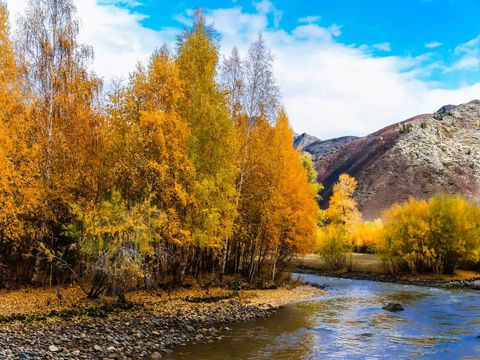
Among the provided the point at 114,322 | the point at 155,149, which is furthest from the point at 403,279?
the point at 114,322

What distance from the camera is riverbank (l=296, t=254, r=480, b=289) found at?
37.8 metres

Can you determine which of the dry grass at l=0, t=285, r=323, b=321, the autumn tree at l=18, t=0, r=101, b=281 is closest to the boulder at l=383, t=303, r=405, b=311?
the dry grass at l=0, t=285, r=323, b=321

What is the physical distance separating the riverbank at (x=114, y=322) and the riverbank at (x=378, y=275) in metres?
21.4

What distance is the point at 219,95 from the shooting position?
79.8ft

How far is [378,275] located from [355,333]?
28.9 meters

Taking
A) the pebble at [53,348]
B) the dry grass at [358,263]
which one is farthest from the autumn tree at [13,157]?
the dry grass at [358,263]

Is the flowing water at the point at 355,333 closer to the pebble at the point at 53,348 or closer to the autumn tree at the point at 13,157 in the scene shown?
the pebble at the point at 53,348

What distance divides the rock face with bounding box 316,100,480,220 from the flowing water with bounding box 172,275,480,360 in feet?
275

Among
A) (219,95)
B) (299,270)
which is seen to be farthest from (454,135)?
(219,95)

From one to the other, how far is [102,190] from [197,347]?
35.0 ft

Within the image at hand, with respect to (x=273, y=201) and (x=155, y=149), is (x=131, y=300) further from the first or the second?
(x=273, y=201)

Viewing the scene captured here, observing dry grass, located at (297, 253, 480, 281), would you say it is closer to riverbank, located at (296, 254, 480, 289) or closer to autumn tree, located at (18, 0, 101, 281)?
riverbank, located at (296, 254, 480, 289)

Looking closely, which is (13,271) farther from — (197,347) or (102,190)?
(197,347)

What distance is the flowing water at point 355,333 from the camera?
14.5 meters
